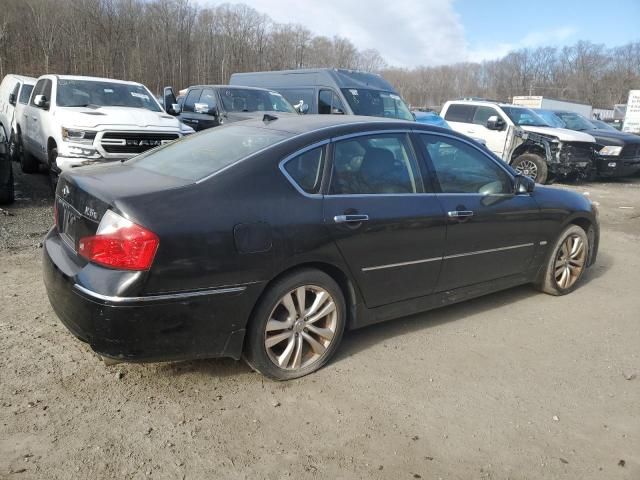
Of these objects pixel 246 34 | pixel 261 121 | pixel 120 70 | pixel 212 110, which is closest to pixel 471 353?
pixel 261 121

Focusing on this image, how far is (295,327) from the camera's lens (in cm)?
314

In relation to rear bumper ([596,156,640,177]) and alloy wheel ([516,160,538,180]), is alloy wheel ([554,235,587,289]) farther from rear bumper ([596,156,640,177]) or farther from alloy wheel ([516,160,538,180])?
rear bumper ([596,156,640,177])

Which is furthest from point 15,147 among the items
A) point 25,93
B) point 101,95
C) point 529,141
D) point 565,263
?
point 529,141

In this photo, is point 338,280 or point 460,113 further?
point 460,113

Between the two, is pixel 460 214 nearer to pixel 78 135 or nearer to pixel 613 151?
pixel 78 135

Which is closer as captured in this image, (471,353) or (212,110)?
(471,353)

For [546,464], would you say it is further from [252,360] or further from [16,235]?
[16,235]

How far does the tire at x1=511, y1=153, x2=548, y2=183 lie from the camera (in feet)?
39.8

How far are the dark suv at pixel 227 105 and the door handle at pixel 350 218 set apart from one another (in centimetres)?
676

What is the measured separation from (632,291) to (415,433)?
150 inches

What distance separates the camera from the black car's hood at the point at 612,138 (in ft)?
44.9

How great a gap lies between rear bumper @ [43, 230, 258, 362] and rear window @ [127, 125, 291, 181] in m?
0.74

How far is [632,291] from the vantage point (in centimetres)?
533

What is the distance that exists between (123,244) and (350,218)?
1372 mm
